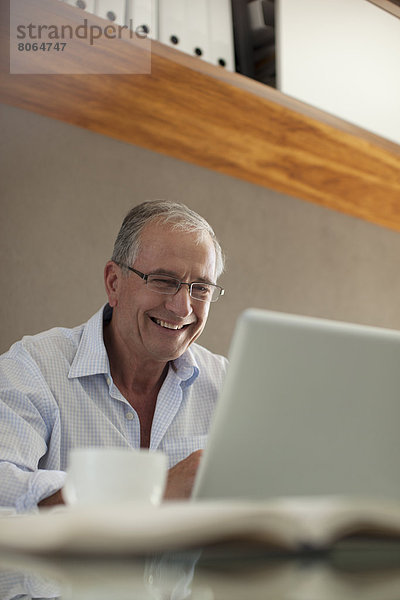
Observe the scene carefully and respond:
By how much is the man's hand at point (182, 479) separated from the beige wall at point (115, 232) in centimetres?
99

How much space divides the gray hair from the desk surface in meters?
1.22

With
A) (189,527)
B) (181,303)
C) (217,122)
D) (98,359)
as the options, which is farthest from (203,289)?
(189,527)

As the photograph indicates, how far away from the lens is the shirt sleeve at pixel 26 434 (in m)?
1.08

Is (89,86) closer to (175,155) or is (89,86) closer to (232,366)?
(175,155)

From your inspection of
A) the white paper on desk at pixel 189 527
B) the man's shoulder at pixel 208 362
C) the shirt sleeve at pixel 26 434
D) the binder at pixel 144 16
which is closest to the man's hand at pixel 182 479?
the shirt sleeve at pixel 26 434

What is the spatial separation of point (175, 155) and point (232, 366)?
1.67 metres

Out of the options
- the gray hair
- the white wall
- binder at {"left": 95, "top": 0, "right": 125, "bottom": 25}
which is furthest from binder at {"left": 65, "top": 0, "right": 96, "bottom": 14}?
the white wall

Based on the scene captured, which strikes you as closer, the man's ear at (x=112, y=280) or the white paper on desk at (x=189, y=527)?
the white paper on desk at (x=189, y=527)

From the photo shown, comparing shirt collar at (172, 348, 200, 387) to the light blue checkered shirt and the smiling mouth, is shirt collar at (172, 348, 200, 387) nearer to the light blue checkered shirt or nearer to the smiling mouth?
the light blue checkered shirt

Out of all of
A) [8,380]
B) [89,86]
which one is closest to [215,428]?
[8,380]

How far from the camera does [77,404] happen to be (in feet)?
5.15

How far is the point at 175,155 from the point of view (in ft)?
7.42

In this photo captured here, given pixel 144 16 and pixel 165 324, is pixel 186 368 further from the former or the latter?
pixel 144 16

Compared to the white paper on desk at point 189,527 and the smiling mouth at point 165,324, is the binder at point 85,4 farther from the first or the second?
the white paper on desk at point 189,527
